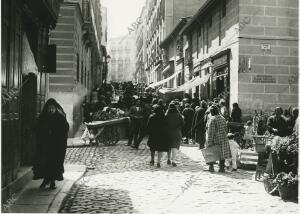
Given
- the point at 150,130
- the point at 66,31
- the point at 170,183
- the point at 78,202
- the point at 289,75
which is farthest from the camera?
the point at 66,31

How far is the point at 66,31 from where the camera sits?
16.1 metres

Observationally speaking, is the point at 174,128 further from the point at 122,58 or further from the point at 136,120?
the point at 122,58

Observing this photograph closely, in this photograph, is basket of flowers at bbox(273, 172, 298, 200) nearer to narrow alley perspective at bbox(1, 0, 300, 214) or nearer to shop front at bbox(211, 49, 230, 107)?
narrow alley perspective at bbox(1, 0, 300, 214)

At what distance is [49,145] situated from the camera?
752 cm

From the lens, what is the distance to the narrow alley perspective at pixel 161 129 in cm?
656

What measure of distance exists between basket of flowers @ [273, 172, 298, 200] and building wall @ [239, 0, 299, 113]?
833cm

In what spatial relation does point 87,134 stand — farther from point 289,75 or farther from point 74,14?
point 289,75

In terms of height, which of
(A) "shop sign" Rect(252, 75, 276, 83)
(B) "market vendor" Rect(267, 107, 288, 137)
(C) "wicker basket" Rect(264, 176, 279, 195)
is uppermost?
(A) "shop sign" Rect(252, 75, 276, 83)

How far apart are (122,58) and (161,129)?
176ft

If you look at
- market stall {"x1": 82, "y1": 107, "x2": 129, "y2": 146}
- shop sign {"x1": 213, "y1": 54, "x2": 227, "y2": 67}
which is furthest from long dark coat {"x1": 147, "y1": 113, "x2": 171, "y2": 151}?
shop sign {"x1": 213, "y1": 54, "x2": 227, "y2": 67}

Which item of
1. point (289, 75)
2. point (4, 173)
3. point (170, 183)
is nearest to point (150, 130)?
point (170, 183)

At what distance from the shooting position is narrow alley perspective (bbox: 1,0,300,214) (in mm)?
6562

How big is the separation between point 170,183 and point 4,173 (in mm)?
3263

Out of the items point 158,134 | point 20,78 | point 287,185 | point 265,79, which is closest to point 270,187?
point 287,185
